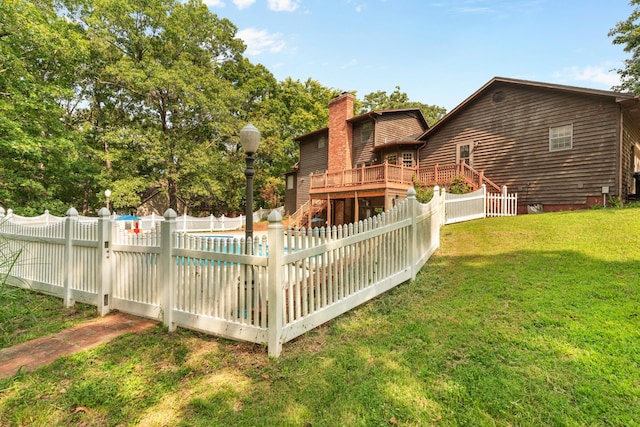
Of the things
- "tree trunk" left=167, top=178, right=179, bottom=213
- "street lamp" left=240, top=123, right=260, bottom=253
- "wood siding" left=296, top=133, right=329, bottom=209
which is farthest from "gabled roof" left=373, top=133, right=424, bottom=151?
"tree trunk" left=167, top=178, right=179, bottom=213

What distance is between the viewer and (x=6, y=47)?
12.2 metres

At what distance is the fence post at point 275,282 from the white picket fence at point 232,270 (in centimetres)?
1

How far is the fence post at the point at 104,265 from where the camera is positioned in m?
4.42

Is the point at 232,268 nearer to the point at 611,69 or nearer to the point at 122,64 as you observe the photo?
the point at 122,64

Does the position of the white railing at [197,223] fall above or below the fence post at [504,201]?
below

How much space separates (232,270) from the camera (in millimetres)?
3277

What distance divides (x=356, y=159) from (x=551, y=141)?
A: 10.4 meters

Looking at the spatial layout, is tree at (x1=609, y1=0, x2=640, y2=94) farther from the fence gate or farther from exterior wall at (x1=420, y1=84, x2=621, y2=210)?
the fence gate

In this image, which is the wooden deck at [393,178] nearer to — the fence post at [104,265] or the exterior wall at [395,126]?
the exterior wall at [395,126]

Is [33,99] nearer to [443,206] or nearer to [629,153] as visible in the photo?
[443,206]

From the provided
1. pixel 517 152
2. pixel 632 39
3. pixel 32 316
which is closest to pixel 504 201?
pixel 517 152

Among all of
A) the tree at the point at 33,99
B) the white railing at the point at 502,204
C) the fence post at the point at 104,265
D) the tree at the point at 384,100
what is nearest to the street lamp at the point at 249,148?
the fence post at the point at 104,265

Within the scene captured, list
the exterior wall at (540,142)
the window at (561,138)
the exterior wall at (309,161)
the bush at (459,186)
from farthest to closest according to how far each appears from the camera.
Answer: the exterior wall at (309,161) < the bush at (459,186) < the window at (561,138) < the exterior wall at (540,142)

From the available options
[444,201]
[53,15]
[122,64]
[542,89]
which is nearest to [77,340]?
[444,201]
